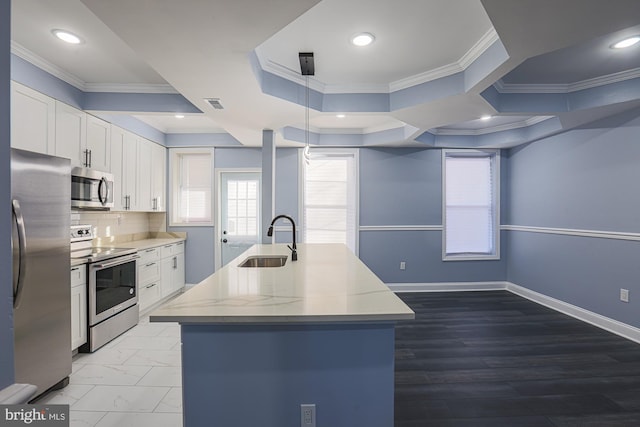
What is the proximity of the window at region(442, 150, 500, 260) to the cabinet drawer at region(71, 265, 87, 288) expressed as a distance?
495 cm

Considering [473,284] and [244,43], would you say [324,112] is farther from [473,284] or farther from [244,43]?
[473,284]

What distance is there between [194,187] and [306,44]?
11.8 feet

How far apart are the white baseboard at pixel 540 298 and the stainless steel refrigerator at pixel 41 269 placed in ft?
13.8

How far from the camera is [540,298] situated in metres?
4.45

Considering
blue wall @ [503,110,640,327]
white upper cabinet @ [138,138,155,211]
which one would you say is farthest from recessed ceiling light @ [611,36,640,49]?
white upper cabinet @ [138,138,155,211]

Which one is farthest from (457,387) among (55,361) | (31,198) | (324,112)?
(31,198)

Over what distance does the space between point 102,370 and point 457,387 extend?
9.55 feet

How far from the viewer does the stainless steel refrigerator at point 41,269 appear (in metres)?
2.03

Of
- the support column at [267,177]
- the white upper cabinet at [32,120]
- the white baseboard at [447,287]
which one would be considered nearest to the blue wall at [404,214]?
the white baseboard at [447,287]

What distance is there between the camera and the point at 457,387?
7.76ft

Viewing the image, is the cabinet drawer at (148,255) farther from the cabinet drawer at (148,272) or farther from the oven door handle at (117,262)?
the oven door handle at (117,262)

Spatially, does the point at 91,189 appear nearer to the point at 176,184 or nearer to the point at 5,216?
the point at 176,184

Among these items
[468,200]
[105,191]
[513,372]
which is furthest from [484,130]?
[105,191]

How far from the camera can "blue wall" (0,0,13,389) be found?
0.60 metres
